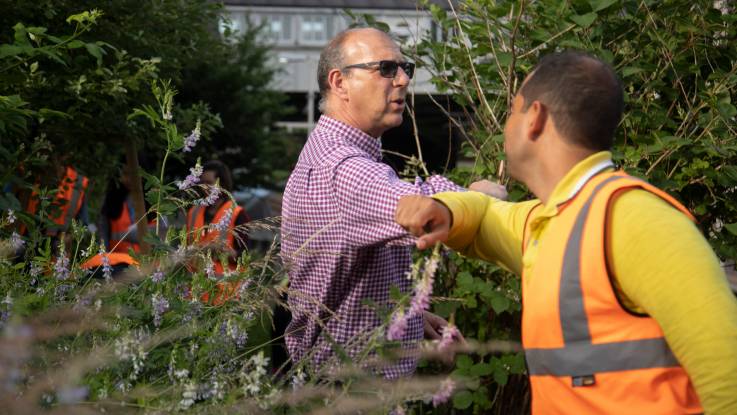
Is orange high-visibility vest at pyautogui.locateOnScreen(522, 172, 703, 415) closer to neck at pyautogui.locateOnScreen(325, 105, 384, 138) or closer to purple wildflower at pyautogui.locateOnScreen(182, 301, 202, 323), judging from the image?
purple wildflower at pyautogui.locateOnScreen(182, 301, 202, 323)

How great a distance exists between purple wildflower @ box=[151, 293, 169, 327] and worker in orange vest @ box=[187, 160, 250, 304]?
10.3 inches

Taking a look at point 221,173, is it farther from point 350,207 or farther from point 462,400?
point 350,207

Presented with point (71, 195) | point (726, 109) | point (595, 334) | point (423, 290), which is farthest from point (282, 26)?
point (595, 334)

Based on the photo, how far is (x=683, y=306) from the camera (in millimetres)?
1907

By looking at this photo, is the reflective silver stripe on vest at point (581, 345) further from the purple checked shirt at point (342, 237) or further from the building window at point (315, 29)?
the building window at point (315, 29)

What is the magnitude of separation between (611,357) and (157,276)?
1.25 m

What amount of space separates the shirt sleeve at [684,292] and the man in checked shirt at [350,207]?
75 centimetres

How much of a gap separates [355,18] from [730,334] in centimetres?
322

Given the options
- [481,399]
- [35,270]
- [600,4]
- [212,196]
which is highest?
[600,4]

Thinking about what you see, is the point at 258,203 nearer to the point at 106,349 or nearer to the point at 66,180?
the point at 66,180

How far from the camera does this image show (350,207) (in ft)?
9.17

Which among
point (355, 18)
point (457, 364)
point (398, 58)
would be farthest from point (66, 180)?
point (398, 58)

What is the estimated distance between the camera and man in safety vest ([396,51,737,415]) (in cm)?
192

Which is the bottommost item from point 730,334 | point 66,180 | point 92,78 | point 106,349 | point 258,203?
point 258,203
